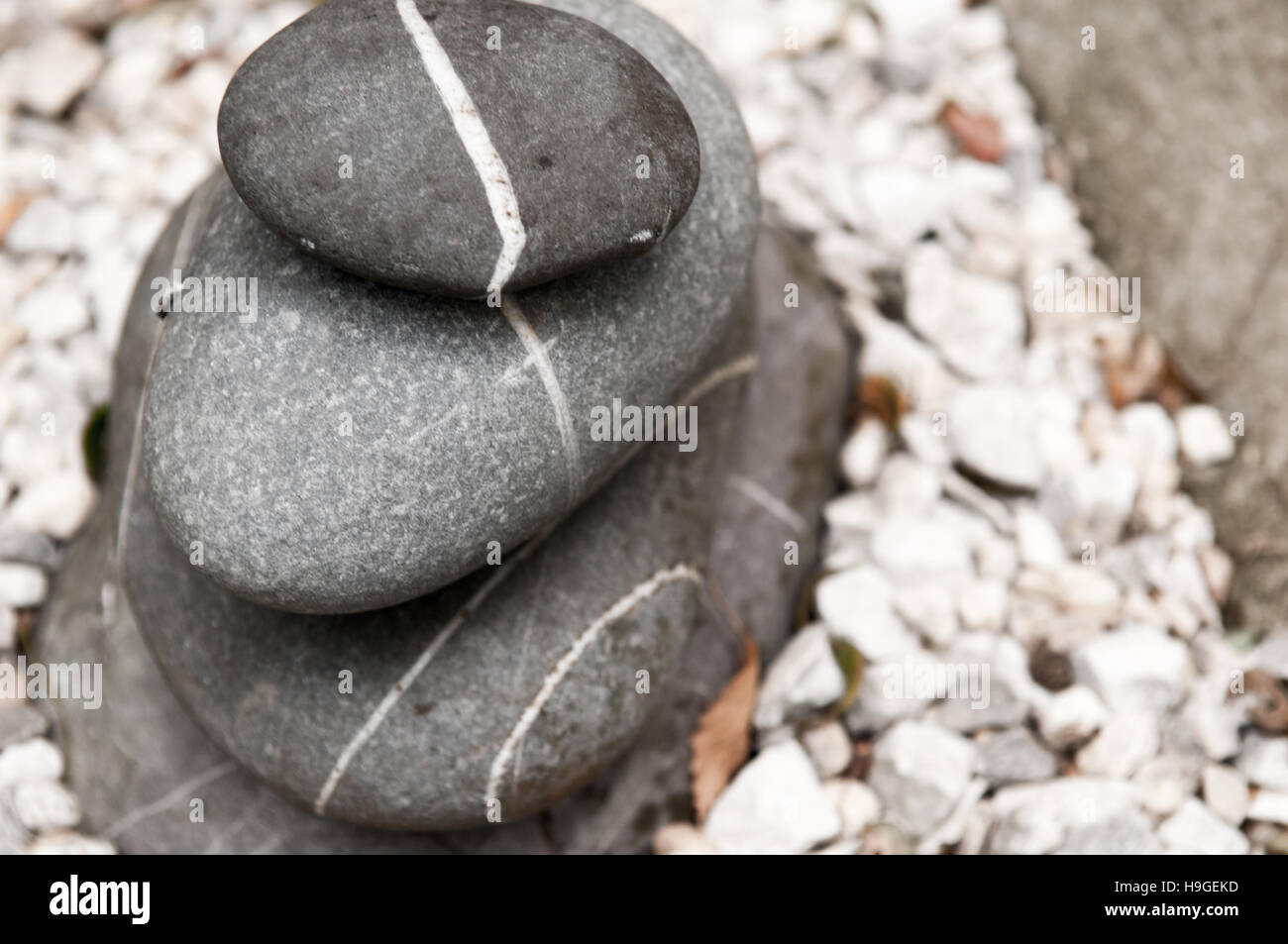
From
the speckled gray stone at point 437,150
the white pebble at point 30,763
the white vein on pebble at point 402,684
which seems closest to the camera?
the speckled gray stone at point 437,150

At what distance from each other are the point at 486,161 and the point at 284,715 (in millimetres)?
1093

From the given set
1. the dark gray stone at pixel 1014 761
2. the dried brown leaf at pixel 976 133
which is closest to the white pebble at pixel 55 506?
the dark gray stone at pixel 1014 761

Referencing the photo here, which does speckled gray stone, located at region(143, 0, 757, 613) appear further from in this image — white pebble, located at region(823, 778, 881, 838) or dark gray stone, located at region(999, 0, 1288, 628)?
dark gray stone, located at region(999, 0, 1288, 628)

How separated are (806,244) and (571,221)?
4.76 ft

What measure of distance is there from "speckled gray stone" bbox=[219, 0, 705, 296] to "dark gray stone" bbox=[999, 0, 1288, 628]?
1706 mm

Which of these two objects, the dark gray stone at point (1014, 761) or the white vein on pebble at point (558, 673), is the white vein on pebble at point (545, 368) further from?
the dark gray stone at point (1014, 761)

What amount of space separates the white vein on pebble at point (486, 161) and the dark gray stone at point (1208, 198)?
1947mm

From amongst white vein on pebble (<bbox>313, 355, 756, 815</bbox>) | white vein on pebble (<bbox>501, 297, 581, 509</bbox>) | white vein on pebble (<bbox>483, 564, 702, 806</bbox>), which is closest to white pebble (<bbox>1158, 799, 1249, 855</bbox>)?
white vein on pebble (<bbox>483, 564, 702, 806</bbox>)

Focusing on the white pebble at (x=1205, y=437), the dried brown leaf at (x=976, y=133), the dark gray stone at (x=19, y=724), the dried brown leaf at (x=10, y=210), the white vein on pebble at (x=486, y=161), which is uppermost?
the white vein on pebble at (x=486, y=161)

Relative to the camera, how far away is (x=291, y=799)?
2307mm

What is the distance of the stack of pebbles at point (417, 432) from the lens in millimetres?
1836

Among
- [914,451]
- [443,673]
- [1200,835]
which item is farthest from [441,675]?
[1200,835]

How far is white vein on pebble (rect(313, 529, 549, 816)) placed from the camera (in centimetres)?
217
